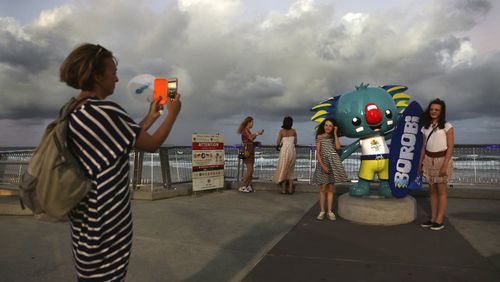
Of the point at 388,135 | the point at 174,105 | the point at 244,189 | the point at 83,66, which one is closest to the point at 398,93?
the point at 388,135

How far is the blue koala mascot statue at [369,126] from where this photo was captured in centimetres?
545

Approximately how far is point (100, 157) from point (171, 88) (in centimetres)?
58

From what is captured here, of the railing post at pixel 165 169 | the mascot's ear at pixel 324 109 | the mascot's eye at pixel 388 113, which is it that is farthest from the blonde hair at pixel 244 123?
the mascot's eye at pixel 388 113

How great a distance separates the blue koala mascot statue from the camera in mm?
5449

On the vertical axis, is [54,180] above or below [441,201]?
above

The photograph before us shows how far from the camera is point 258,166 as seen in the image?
1059 centimetres

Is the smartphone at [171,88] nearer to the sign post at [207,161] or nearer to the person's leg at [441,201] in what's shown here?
the person's leg at [441,201]

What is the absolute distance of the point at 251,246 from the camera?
4.17 m

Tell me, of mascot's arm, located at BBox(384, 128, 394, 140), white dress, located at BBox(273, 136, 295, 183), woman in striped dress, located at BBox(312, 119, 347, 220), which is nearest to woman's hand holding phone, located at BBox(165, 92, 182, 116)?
woman in striped dress, located at BBox(312, 119, 347, 220)

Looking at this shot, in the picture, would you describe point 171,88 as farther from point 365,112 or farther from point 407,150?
point 407,150

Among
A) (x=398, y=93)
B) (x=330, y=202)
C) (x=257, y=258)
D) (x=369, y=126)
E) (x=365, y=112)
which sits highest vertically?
(x=398, y=93)

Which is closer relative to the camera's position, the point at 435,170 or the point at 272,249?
the point at 272,249

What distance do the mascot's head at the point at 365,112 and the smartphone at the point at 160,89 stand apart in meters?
4.13

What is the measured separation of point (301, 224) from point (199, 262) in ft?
6.79
